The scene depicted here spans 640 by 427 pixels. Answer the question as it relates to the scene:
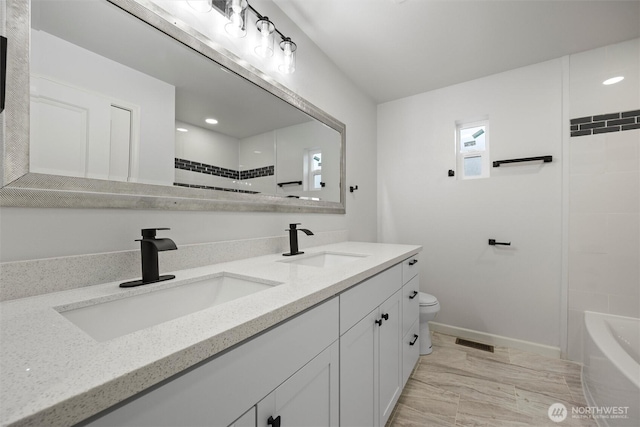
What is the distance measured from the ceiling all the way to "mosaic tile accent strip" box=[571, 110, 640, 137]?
527 mm

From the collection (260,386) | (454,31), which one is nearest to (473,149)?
(454,31)

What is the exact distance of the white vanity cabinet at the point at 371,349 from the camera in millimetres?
939

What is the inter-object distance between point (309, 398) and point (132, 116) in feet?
3.57

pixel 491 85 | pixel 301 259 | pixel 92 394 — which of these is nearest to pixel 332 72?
pixel 491 85

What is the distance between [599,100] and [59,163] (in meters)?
3.13

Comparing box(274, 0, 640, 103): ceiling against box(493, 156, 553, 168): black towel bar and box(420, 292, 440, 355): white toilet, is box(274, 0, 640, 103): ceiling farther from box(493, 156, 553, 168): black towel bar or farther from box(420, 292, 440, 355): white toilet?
box(420, 292, 440, 355): white toilet

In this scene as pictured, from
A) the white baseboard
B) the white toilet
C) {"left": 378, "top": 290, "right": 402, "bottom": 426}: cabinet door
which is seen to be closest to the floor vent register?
the white baseboard

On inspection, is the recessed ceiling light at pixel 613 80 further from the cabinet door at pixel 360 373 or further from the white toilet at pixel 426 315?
the cabinet door at pixel 360 373

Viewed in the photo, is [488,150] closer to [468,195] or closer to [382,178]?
[468,195]

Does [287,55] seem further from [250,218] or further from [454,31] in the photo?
[454,31]

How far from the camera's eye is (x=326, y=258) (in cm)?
166

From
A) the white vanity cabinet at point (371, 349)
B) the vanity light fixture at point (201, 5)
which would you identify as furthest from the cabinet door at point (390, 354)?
the vanity light fixture at point (201, 5)

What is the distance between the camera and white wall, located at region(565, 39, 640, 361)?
5.92 ft

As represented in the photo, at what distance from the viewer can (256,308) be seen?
0.61 meters
